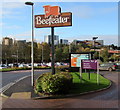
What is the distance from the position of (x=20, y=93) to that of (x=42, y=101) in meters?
2.42

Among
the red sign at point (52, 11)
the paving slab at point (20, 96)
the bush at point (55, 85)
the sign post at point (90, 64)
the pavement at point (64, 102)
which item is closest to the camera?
the pavement at point (64, 102)

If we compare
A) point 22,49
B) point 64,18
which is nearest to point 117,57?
point 22,49

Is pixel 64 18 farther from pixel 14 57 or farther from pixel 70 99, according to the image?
pixel 14 57

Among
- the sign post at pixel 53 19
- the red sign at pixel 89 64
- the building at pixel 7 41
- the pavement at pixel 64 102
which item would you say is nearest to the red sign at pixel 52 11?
the sign post at pixel 53 19

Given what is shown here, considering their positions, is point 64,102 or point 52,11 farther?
point 52,11

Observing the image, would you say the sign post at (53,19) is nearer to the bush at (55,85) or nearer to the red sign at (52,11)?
the red sign at (52,11)

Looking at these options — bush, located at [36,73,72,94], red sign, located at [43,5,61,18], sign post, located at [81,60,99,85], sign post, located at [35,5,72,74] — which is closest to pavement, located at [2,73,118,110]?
bush, located at [36,73,72,94]

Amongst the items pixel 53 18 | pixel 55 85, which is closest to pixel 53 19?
pixel 53 18

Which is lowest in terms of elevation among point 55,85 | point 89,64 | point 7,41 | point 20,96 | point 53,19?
point 20,96

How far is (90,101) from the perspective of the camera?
9570 millimetres

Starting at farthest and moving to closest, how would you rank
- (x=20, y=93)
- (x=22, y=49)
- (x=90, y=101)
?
(x=22, y=49) < (x=20, y=93) < (x=90, y=101)

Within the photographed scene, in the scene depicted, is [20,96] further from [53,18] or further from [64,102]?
[53,18]

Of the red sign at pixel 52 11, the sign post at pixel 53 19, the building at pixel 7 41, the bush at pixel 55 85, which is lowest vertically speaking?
the bush at pixel 55 85

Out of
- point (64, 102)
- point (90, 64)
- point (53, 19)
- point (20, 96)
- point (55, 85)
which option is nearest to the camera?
point (64, 102)
